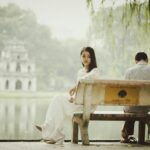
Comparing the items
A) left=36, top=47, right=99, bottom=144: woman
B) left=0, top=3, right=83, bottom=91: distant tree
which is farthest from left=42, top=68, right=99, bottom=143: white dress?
left=0, top=3, right=83, bottom=91: distant tree

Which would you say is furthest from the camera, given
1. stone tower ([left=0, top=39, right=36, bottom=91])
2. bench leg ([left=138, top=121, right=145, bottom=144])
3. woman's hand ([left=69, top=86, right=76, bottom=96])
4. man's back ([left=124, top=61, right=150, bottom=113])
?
stone tower ([left=0, top=39, right=36, bottom=91])

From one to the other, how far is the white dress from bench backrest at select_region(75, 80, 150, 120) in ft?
0.48

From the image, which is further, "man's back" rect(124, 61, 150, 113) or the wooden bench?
"man's back" rect(124, 61, 150, 113)

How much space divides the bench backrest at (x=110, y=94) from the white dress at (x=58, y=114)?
0.48 feet

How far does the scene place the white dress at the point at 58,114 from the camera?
462cm

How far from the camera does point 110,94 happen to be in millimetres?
4531

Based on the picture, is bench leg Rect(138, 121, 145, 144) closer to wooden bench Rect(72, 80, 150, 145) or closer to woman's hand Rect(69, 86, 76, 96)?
wooden bench Rect(72, 80, 150, 145)

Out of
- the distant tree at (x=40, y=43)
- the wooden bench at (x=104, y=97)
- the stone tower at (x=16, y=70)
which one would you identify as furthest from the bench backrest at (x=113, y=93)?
the distant tree at (x=40, y=43)

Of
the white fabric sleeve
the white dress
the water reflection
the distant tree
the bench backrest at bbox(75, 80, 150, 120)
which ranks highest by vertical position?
the distant tree

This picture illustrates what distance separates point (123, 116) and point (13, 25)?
4874 centimetres

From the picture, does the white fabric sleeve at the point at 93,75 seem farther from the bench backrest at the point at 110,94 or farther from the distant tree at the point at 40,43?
the distant tree at the point at 40,43

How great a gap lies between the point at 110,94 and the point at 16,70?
43043 millimetres

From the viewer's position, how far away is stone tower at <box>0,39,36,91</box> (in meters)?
46.4

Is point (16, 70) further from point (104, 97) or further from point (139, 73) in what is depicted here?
point (104, 97)
